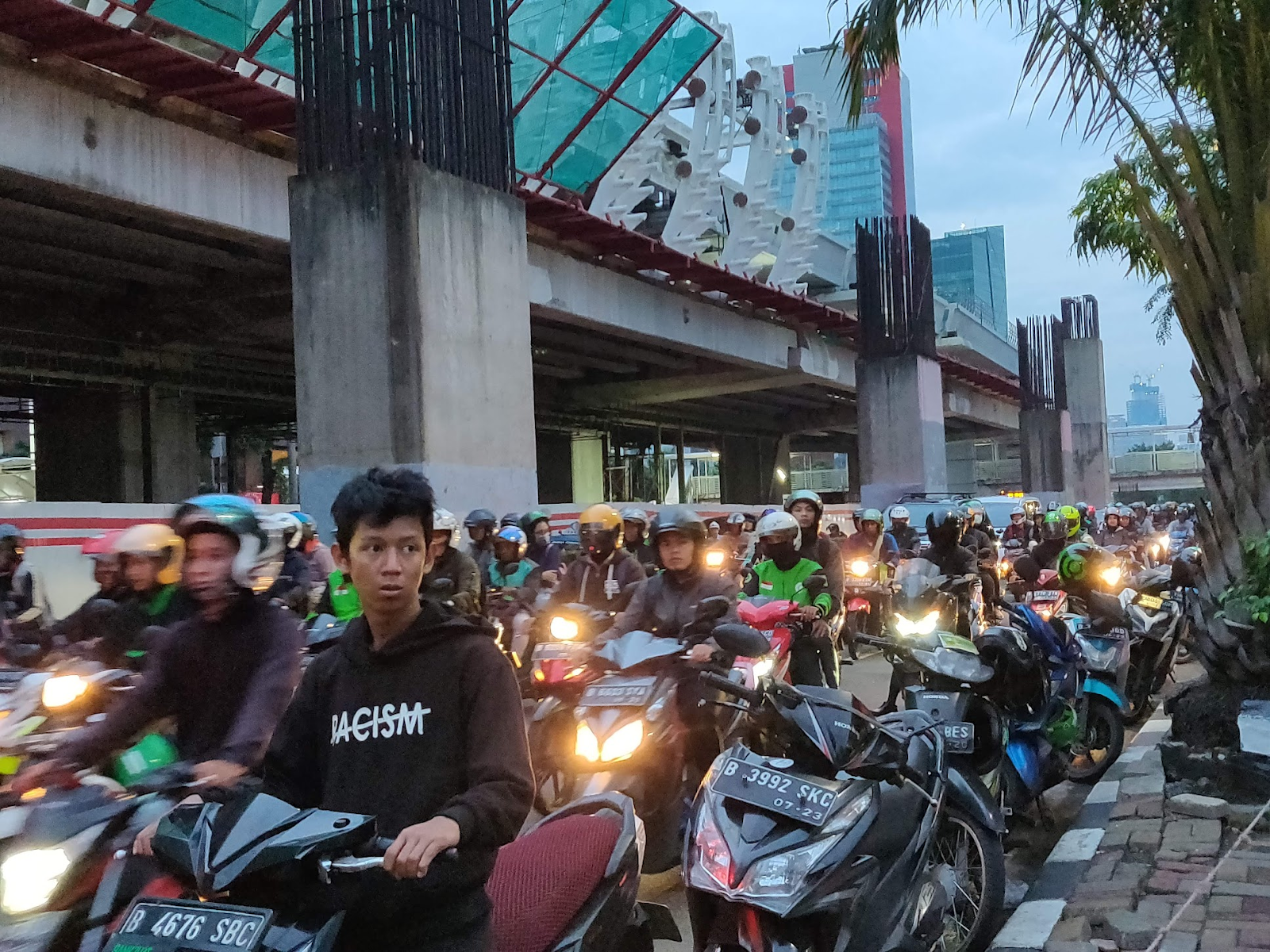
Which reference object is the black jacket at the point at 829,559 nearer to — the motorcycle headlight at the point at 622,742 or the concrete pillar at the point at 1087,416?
the motorcycle headlight at the point at 622,742

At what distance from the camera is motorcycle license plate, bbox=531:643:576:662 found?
6098 millimetres

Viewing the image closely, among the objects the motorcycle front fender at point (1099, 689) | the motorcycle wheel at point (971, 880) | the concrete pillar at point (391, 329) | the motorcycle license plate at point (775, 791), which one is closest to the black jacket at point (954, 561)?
the motorcycle front fender at point (1099, 689)

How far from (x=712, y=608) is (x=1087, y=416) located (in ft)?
147

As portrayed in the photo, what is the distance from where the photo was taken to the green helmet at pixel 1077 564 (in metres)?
7.91

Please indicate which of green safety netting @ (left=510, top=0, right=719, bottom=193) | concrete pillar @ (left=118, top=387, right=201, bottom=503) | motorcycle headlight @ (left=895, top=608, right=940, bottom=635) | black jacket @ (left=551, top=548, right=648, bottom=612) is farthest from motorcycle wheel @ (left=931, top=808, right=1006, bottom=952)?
concrete pillar @ (left=118, top=387, right=201, bottom=503)

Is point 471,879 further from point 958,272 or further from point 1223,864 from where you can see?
point 958,272

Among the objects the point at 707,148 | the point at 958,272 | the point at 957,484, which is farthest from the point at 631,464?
the point at 958,272

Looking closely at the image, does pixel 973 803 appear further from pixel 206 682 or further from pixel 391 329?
pixel 391 329

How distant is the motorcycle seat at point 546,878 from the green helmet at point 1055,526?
7513 millimetres

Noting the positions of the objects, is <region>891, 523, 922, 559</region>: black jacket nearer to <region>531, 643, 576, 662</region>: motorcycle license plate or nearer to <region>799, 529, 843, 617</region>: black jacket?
<region>799, 529, 843, 617</region>: black jacket

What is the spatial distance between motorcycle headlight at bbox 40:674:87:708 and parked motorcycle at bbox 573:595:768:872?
2019mm

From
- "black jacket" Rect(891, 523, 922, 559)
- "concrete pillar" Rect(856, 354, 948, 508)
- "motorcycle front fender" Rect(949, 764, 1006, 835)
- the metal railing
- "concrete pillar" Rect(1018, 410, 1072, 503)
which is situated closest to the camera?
"motorcycle front fender" Rect(949, 764, 1006, 835)

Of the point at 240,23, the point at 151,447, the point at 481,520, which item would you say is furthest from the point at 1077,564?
the point at 151,447

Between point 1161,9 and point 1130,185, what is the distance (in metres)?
0.96
